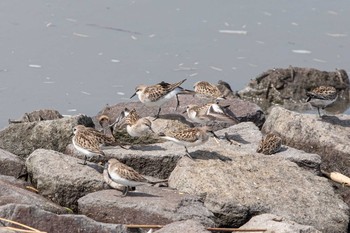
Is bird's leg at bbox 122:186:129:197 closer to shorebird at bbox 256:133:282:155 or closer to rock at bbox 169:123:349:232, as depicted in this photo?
rock at bbox 169:123:349:232

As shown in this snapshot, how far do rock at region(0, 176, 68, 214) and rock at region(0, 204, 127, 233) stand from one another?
40.3 inches

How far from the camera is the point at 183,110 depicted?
53.6ft

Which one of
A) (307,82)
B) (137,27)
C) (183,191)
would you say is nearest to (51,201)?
(183,191)

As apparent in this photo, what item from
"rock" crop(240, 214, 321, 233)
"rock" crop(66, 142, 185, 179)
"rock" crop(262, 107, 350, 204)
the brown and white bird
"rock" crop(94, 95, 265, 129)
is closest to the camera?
"rock" crop(240, 214, 321, 233)

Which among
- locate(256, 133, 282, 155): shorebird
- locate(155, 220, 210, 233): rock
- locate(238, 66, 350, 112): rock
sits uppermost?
locate(155, 220, 210, 233): rock

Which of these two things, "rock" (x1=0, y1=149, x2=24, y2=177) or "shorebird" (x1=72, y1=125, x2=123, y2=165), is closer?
"shorebird" (x1=72, y1=125, x2=123, y2=165)

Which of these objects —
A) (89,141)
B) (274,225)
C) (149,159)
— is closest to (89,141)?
(89,141)

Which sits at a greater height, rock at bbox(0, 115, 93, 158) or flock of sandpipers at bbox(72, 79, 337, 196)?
flock of sandpipers at bbox(72, 79, 337, 196)

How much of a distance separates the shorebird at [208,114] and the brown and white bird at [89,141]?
5.92 feet

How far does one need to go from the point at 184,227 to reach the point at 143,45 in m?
10.8

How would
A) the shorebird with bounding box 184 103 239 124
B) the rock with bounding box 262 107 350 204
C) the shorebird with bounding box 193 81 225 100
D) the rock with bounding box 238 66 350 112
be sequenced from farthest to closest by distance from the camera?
the rock with bounding box 238 66 350 112 < the shorebird with bounding box 193 81 225 100 < the rock with bounding box 262 107 350 204 < the shorebird with bounding box 184 103 239 124

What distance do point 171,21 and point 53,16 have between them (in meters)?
2.79

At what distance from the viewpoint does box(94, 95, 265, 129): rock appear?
16.3 metres

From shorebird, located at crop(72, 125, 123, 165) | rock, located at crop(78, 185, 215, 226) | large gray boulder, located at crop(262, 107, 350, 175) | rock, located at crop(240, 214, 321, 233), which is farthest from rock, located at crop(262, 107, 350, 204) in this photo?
rock, located at crop(78, 185, 215, 226)
